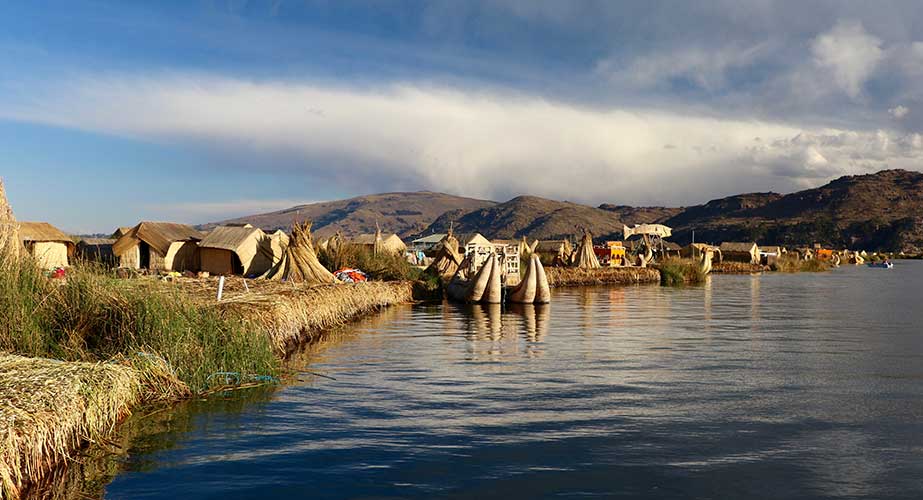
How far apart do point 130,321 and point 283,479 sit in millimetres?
4424

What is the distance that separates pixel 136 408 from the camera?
10383 mm

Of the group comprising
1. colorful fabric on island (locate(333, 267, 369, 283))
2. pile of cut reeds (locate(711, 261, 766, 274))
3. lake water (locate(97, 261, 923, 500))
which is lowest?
lake water (locate(97, 261, 923, 500))

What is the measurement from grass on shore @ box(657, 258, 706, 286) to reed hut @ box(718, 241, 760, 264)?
3886 centimetres

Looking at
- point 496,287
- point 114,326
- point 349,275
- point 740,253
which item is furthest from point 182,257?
point 740,253

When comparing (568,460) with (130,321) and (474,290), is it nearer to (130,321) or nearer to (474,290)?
(130,321)

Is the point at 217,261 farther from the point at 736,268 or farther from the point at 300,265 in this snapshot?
the point at 736,268

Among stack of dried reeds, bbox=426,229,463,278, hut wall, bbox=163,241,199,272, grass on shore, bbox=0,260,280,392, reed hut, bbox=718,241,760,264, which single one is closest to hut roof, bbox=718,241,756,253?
reed hut, bbox=718,241,760,264

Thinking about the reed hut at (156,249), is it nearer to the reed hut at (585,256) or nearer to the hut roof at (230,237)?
the hut roof at (230,237)

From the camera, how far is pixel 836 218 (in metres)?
161

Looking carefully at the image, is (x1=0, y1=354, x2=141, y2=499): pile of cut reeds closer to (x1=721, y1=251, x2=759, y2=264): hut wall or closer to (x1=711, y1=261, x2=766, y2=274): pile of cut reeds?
(x1=711, y1=261, x2=766, y2=274): pile of cut reeds

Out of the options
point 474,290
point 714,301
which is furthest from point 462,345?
point 714,301

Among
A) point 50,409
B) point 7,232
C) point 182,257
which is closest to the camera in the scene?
point 50,409

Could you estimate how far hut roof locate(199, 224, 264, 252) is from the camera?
3172 cm

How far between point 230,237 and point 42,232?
24.8ft
